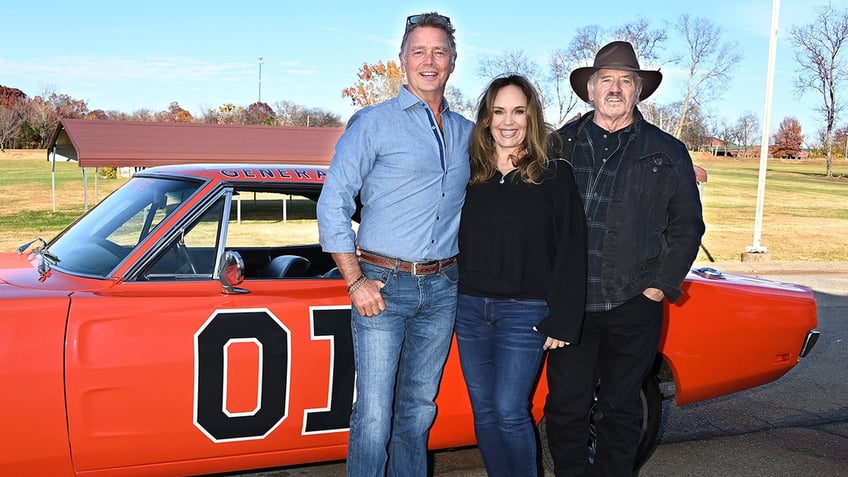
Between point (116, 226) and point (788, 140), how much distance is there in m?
121

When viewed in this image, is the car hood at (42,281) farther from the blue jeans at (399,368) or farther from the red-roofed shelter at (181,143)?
the red-roofed shelter at (181,143)

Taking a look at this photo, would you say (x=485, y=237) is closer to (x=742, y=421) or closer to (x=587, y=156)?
(x=587, y=156)

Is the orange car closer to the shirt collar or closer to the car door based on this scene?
the car door

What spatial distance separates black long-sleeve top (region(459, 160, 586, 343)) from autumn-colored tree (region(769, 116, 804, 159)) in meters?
114

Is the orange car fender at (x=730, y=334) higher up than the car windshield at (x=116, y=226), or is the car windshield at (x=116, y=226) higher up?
the car windshield at (x=116, y=226)

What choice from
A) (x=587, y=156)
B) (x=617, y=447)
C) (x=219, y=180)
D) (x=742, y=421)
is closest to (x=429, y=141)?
(x=587, y=156)

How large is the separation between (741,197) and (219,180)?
36.4 metres

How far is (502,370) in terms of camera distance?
115 inches

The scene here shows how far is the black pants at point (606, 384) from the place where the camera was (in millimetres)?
3176

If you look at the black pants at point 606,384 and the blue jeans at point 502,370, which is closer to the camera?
the blue jeans at point 502,370

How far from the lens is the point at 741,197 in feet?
118

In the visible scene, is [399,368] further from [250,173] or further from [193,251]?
[250,173]

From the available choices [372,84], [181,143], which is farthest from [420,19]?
[372,84]

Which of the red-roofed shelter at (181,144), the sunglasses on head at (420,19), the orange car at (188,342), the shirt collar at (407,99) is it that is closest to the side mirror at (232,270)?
the orange car at (188,342)
